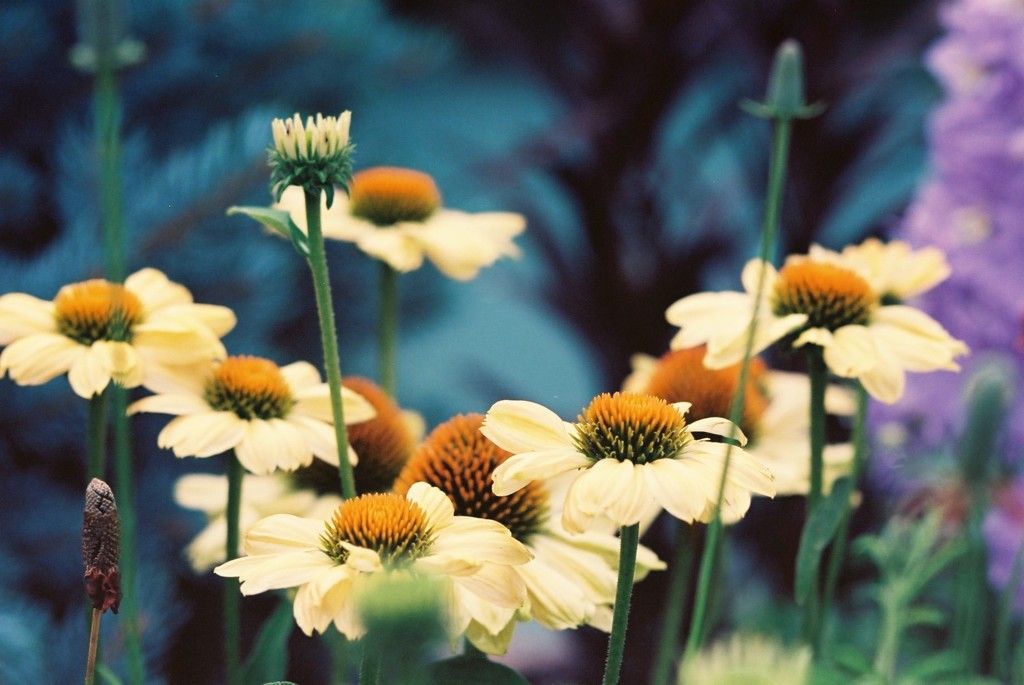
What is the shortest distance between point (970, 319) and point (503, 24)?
77 cm

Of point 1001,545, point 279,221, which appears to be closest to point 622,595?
point 279,221

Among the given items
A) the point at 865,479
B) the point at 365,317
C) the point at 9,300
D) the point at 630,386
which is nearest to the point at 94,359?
the point at 9,300

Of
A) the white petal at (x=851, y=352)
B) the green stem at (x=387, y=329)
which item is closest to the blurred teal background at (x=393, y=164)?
the green stem at (x=387, y=329)

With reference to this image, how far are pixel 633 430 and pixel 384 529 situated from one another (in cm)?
7

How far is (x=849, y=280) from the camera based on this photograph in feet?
1.34

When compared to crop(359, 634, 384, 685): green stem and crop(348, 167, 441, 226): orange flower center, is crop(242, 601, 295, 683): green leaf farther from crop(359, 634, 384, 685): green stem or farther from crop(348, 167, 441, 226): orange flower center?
crop(348, 167, 441, 226): orange flower center

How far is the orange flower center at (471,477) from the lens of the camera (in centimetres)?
34

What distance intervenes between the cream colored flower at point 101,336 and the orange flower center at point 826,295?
0.20 metres

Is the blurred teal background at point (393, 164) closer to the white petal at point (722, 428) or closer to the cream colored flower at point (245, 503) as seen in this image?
the cream colored flower at point (245, 503)

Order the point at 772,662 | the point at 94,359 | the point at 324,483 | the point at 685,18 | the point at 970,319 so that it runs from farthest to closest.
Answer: the point at 685,18 → the point at 970,319 → the point at 324,483 → the point at 94,359 → the point at 772,662

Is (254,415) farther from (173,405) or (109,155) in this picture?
(109,155)

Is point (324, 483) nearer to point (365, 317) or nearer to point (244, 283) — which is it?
point (244, 283)

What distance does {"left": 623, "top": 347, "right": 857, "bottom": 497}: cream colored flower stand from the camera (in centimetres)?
43

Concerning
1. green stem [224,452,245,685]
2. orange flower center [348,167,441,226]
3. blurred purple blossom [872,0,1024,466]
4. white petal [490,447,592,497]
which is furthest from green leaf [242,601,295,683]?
blurred purple blossom [872,0,1024,466]
